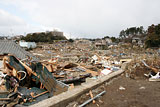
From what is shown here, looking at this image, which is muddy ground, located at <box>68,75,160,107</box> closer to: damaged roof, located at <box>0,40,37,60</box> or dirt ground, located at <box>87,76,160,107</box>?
dirt ground, located at <box>87,76,160,107</box>

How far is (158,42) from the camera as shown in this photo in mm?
26125

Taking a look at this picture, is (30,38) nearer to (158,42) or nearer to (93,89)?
(158,42)

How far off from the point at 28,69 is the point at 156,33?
33.3 metres

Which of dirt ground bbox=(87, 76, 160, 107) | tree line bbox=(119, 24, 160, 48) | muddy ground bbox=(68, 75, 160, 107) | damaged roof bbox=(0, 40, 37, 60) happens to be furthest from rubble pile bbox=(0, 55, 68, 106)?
tree line bbox=(119, 24, 160, 48)

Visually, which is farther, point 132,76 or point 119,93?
point 132,76

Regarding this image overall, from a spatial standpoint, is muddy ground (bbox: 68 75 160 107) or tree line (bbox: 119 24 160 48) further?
tree line (bbox: 119 24 160 48)

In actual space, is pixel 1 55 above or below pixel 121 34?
below

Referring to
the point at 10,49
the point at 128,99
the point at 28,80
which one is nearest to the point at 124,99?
the point at 128,99

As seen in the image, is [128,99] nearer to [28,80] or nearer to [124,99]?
[124,99]

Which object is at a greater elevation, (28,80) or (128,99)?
(128,99)

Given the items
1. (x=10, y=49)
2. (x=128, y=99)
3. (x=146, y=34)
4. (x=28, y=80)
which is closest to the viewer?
(x=128, y=99)

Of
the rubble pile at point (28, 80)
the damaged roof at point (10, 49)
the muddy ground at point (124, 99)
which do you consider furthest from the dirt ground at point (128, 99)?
the damaged roof at point (10, 49)

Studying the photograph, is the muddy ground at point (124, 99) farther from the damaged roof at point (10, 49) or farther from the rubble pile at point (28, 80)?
the damaged roof at point (10, 49)

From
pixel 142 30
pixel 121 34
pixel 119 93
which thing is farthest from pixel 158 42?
pixel 121 34
